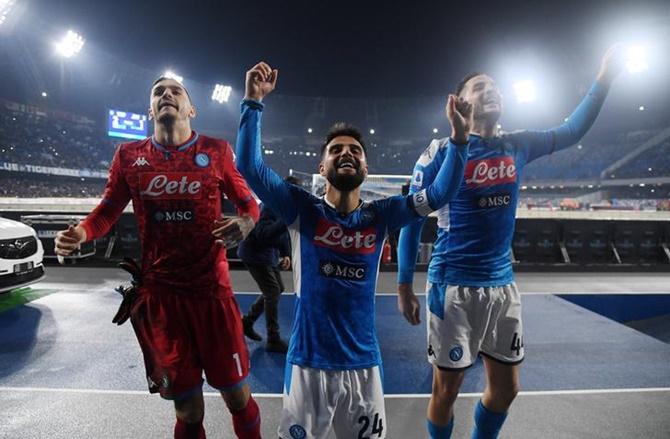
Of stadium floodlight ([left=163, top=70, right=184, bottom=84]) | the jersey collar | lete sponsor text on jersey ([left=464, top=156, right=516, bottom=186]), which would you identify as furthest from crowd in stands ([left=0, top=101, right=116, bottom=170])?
lete sponsor text on jersey ([left=464, top=156, right=516, bottom=186])

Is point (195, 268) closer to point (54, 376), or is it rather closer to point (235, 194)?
point (235, 194)

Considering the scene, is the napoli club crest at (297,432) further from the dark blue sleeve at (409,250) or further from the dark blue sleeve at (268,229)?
the dark blue sleeve at (268,229)

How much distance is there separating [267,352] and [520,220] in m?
7.68

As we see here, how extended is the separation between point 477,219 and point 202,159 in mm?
1597

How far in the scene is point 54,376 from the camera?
336cm

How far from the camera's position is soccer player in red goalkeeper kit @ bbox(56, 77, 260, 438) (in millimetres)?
1862

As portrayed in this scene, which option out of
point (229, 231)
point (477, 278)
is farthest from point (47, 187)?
point (477, 278)

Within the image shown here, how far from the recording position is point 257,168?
157 centimetres

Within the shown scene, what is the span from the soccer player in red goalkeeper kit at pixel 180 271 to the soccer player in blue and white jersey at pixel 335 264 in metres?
0.40

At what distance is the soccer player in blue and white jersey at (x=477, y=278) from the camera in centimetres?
200

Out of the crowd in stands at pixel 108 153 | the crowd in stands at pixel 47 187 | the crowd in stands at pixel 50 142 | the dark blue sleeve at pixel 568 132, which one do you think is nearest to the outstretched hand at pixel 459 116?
the dark blue sleeve at pixel 568 132

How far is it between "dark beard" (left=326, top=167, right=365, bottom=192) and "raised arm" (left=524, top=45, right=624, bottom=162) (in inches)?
50.2

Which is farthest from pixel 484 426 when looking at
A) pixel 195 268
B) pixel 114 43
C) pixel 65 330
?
pixel 114 43

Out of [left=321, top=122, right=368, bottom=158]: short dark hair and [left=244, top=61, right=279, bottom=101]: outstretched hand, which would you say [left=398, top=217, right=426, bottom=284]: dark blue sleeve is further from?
[left=244, top=61, right=279, bottom=101]: outstretched hand
